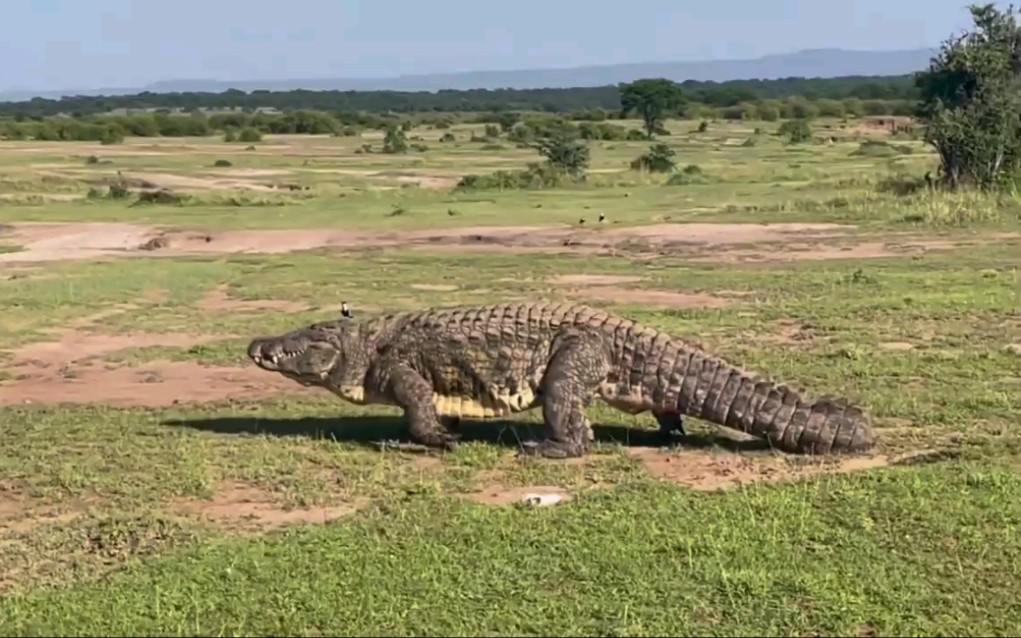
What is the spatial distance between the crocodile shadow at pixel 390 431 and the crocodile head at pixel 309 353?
383mm

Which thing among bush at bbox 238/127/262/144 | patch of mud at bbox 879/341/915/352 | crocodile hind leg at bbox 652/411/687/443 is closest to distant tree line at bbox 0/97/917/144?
bush at bbox 238/127/262/144

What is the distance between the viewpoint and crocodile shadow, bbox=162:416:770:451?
8.70 m

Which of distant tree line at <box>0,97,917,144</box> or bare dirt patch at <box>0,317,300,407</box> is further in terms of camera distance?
distant tree line at <box>0,97,917,144</box>

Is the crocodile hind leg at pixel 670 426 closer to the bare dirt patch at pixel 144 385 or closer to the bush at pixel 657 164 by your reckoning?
the bare dirt patch at pixel 144 385

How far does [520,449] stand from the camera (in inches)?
334

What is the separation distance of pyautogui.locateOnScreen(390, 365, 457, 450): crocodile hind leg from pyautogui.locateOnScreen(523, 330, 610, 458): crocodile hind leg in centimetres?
58

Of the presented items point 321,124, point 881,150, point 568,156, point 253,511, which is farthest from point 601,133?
point 253,511

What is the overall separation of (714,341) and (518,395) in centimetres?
445

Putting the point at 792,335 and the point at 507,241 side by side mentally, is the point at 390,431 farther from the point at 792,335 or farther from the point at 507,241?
the point at 507,241

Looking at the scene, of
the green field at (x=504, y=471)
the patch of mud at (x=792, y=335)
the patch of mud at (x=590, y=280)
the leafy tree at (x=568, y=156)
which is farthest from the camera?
the leafy tree at (x=568, y=156)

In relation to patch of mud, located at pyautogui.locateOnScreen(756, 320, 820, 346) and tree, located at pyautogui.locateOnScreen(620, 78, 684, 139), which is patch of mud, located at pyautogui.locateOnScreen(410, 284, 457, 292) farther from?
tree, located at pyautogui.locateOnScreen(620, 78, 684, 139)

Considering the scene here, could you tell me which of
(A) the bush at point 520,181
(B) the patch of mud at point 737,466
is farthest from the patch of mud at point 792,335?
(A) the bush at point 520,181

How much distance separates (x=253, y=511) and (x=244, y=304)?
30.0 feet

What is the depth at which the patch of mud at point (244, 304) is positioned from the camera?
51.6ft
